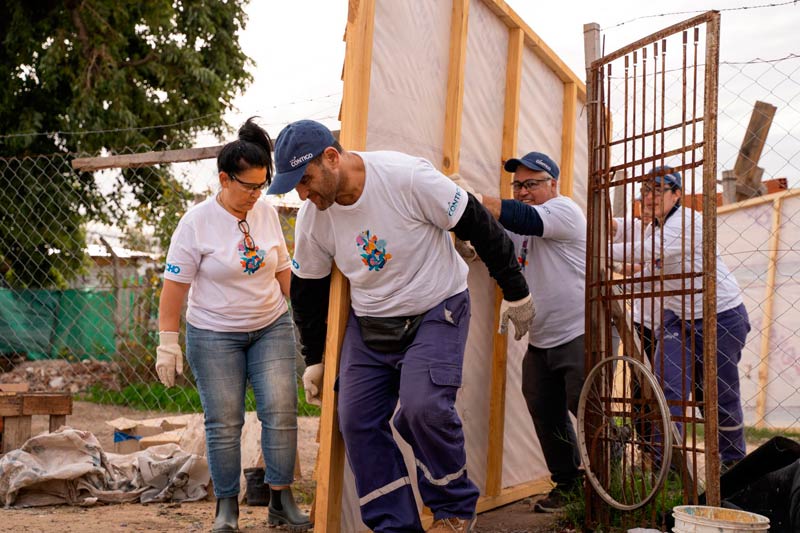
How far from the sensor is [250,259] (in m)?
4.00

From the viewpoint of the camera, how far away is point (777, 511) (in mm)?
3281

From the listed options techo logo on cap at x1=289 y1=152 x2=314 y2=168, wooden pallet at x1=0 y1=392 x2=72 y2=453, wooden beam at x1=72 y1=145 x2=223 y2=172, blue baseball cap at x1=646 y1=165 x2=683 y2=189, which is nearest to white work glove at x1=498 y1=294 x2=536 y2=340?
blue baseball cap at x1=646 y1=165 x2=683 y2=189

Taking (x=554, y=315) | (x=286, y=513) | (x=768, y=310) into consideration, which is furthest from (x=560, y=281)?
(x=768, y=310)

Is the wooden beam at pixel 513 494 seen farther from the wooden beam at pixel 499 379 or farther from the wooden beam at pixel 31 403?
the wooden beam at pixel 31 403

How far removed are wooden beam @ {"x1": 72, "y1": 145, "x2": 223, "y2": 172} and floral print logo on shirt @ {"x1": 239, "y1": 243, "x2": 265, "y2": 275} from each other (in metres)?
1.72

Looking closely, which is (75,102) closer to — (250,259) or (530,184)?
(250,259)

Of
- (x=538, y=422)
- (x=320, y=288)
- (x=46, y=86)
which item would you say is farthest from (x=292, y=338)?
(x=46, y=86)

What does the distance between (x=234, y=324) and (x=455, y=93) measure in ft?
5.11

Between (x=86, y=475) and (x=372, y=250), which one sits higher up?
(x=372, y=250)

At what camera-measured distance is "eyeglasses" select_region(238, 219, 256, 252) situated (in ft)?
13.1

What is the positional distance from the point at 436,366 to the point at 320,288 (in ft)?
2.13

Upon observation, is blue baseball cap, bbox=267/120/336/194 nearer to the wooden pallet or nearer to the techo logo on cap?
the techo logo on cap

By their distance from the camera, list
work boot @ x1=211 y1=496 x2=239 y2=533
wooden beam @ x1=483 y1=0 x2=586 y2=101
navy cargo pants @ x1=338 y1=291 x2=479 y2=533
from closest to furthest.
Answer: navy cargo pants @ x1=338 y1=291 x2=479 y2=533 < work boot @ x1=211 y1=496 x2=239 y2=533 < wooden beam @ x1=483 y1=0 x2=586 y2=101

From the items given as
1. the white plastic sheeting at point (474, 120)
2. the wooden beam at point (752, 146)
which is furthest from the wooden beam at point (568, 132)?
the wooden beam at point (752, 146)
